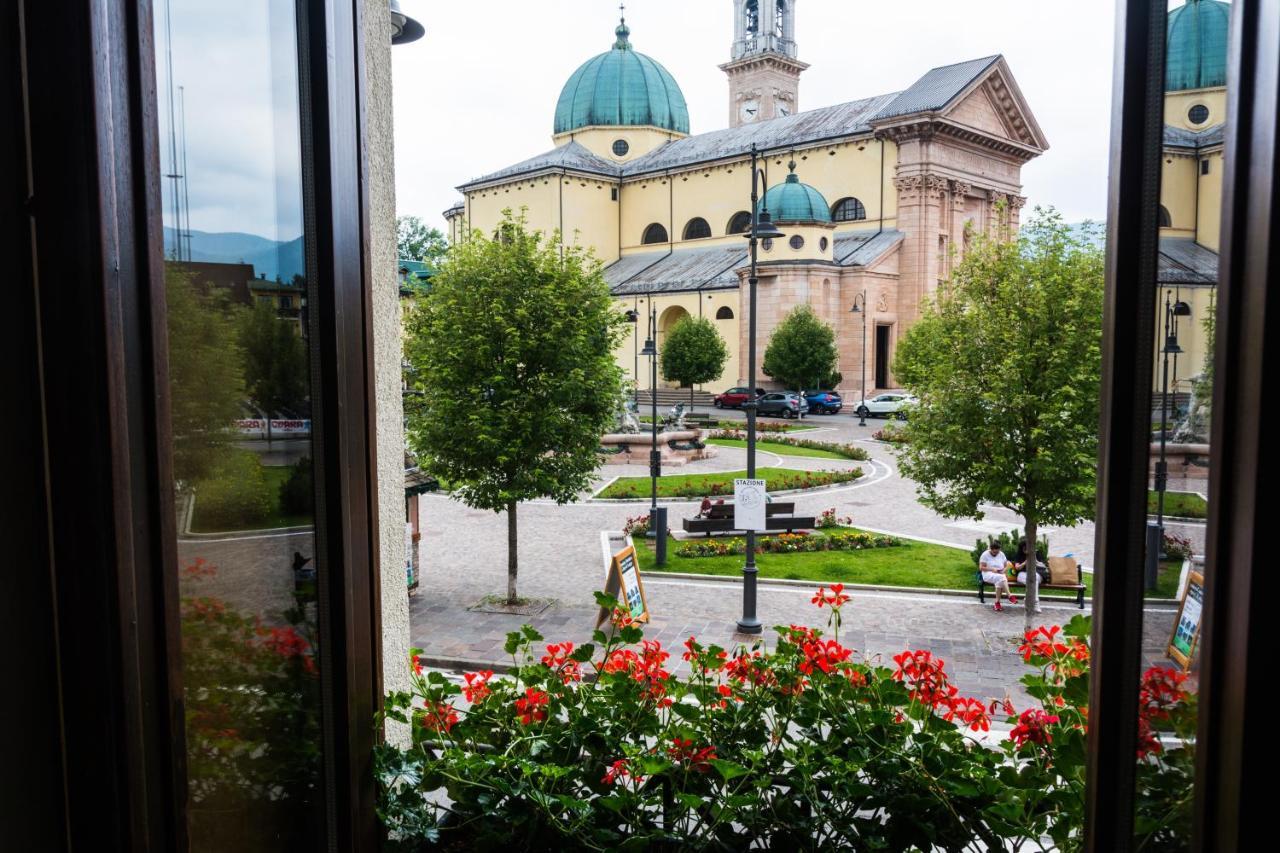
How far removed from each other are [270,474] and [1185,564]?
167 cm

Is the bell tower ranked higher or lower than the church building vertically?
higher

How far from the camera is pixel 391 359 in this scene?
316 centimetres

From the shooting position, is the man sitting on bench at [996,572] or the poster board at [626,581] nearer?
the poster board at [626,581]

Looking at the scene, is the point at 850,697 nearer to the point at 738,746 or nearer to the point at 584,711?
the point at 738,746

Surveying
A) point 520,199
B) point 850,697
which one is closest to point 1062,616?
point 850,697

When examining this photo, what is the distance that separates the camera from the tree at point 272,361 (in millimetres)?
1997

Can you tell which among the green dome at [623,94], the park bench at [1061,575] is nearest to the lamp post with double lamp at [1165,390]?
the park bench at [1061,575]

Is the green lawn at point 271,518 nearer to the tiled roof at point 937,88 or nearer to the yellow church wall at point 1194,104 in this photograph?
the yellow church wall at point 1194,104

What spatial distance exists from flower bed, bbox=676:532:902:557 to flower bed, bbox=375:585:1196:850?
1266cm

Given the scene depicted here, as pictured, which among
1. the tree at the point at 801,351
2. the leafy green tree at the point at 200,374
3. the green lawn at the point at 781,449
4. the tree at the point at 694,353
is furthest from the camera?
the tree at the point at 694,353

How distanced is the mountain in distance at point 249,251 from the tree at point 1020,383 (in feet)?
34.6

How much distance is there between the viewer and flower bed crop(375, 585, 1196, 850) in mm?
2289

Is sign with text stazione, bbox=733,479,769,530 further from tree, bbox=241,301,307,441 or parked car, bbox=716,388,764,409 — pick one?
parked car, bbox=716,388,764,409

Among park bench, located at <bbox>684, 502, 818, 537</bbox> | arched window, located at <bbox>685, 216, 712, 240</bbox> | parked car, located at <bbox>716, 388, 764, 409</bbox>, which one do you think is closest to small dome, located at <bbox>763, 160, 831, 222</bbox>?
parked car, located at <bbox>716, 388, 764, 409</bbox>
